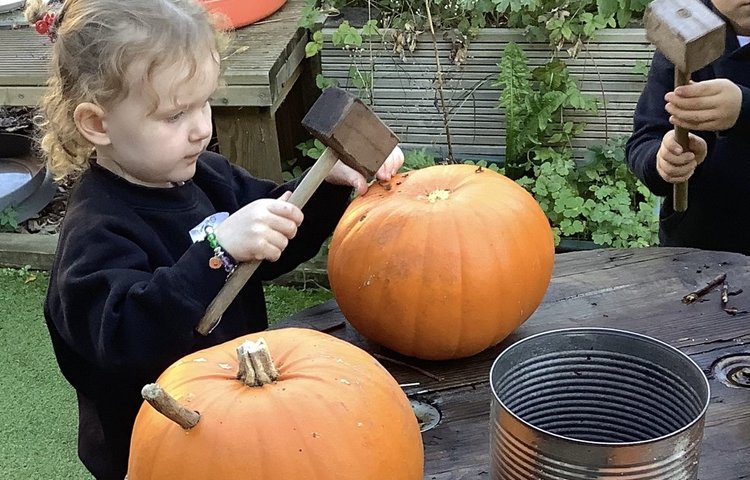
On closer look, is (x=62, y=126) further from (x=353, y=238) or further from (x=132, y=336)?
(x=353, y=238)

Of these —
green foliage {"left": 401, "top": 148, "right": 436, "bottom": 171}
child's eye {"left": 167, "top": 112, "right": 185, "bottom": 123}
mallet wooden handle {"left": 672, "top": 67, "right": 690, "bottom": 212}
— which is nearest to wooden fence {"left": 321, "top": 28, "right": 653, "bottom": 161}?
green foliage {"left": 401, "top": 148, "right": 436, "bottom": 171}

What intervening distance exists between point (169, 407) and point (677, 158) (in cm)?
114

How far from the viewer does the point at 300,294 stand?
3129 mm

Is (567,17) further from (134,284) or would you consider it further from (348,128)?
(134,284)

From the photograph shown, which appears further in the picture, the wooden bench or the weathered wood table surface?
the wooden bench

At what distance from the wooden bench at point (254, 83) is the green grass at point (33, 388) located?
23.7 inches

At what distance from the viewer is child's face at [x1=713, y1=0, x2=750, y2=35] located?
5.38 feet

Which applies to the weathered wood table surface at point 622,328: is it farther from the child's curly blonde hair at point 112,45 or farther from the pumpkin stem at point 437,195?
the child's curly blonde hair at point 112,45

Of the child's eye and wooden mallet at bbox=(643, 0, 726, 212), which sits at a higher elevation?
wooden mallet at bbox=(643, 0, 726, 212)

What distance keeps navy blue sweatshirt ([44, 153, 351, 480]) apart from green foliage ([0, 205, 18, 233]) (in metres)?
2.10

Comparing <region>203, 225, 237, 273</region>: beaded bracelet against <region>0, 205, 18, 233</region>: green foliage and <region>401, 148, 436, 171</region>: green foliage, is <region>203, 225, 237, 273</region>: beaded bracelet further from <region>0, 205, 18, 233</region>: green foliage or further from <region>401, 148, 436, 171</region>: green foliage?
<region>0, 205, 18, 233</region>: green foliage

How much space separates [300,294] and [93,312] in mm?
1868

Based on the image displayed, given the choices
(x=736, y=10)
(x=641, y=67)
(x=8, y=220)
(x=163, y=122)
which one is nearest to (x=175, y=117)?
(x=163, y=122)

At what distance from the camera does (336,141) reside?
1.22 meters
